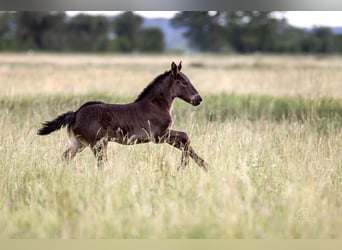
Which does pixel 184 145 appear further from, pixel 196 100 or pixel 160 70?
pixel 160 70

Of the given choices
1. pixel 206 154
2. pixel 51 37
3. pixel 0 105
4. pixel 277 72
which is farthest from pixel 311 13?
pixel 51 37

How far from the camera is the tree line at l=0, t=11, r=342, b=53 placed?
841 cm

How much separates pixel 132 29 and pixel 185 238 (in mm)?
6409

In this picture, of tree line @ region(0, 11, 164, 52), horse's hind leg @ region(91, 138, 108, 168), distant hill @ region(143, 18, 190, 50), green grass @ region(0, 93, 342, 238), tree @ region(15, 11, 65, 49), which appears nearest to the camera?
green grass @ region(0, 93, 342, 238)

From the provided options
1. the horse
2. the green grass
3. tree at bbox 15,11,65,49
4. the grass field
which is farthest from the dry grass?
the horse

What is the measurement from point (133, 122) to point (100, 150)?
1.22 ft

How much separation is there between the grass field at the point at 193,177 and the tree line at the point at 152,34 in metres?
0.96

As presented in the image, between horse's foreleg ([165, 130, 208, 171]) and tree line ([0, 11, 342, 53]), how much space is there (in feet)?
4.51

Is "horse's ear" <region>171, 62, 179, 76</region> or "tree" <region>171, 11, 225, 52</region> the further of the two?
"tree" <region>171, 11, 225, 52</region>

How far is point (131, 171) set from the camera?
553cm

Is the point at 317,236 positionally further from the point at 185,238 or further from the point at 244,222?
the point at 185,238

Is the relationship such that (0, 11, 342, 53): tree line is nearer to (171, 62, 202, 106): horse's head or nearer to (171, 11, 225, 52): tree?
(171, 11, 225, 52): tree

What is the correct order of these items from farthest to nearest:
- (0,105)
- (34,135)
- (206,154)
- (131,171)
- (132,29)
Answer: (132,29) → (0,105) → (34,135) → (206,154) → (131,171)

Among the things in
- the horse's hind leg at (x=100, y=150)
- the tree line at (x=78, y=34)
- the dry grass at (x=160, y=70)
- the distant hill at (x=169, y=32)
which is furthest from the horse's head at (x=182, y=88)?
the tree line at (x=78, y=34)
